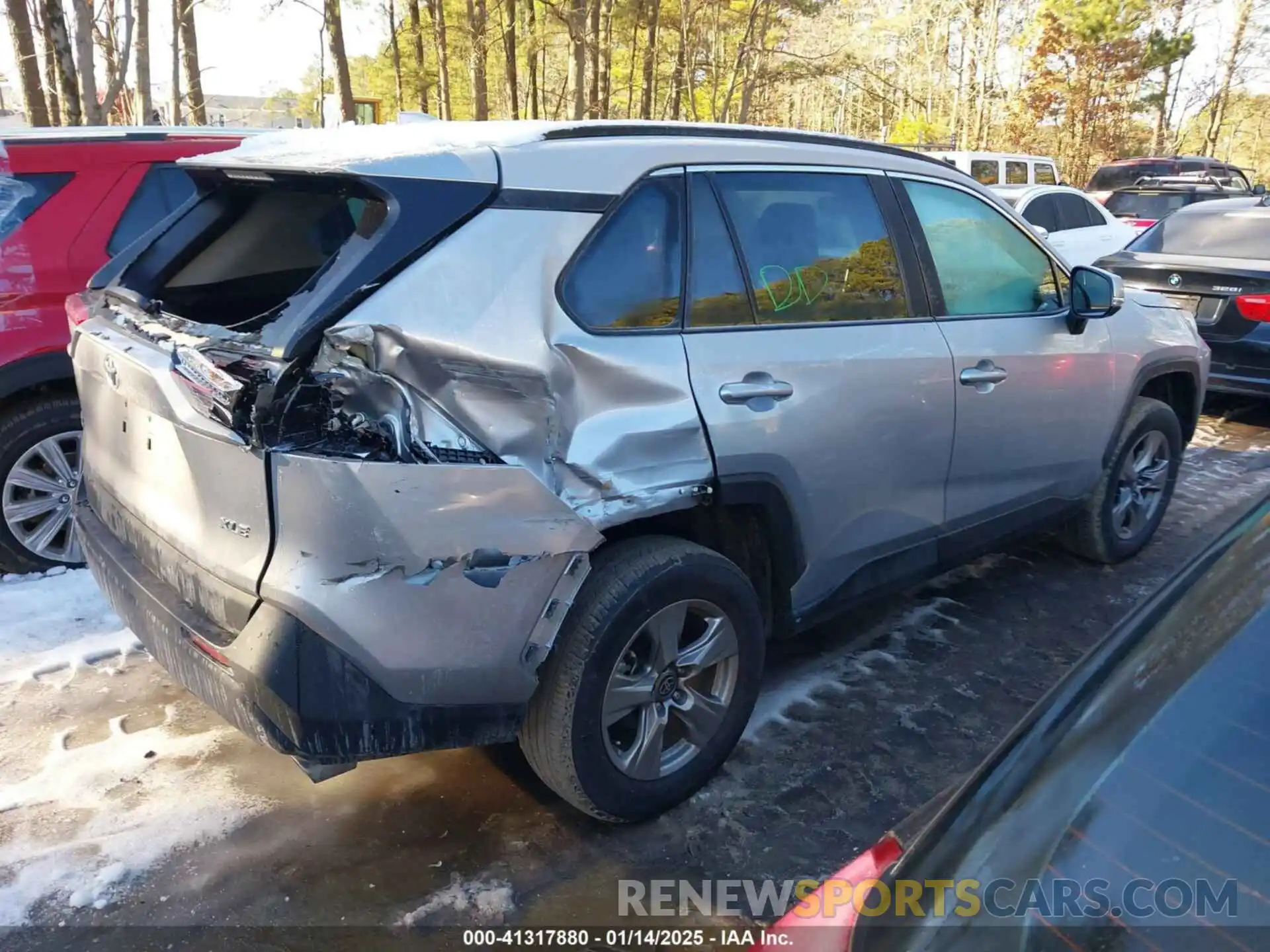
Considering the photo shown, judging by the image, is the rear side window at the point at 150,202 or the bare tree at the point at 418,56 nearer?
the rear side window at the point at 150,202

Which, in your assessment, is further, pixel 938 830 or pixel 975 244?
pixel 975 244

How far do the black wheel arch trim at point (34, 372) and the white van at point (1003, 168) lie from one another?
1264 centimetres

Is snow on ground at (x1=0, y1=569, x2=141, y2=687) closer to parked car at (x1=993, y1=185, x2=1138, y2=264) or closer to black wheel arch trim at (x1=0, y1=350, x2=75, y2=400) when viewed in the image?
black wheel arch trim at (x1=0, y1=350, x2=75, y2=400)

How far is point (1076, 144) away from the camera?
1366 inches

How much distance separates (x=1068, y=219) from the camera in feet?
39.5

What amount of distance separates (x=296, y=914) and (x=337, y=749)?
1.83 feet

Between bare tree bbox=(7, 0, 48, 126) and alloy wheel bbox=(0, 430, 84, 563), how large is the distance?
6763 mm

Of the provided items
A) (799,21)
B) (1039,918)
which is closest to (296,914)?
(1039,918)

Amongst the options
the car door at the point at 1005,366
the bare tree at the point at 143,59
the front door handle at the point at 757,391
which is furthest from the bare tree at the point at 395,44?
the front door handle at the point at 757,391

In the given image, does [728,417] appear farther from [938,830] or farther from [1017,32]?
[1017,32]

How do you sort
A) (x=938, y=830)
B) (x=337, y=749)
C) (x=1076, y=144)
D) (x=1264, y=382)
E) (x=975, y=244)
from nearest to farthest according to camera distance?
(x=938, y=830) → (x=337, y=749) → (x=975, y=244) → (x=1264, y=382) → (x=1076, y=144)

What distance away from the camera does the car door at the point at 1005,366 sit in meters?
3.62

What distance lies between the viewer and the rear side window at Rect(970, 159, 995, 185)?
15.0 m

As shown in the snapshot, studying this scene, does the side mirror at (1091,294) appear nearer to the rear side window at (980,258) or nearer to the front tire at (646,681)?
the rear side window at (980,258)
